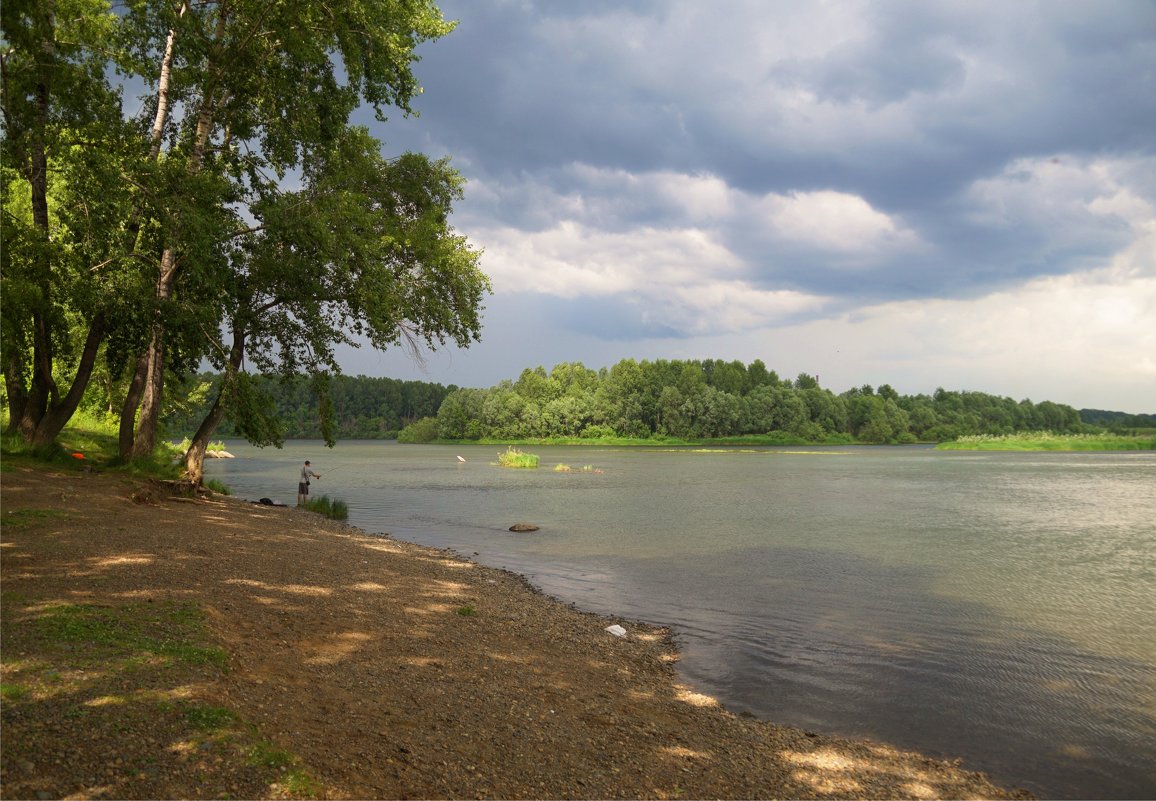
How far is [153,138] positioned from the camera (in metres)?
20.7

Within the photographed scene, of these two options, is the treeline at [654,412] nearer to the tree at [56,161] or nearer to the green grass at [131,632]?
the tree at [56,161]

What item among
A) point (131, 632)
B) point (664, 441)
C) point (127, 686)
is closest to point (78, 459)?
point (131, 632)

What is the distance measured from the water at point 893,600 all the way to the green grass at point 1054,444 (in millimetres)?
107962

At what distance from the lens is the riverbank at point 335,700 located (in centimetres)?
568

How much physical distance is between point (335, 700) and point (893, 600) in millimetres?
14993

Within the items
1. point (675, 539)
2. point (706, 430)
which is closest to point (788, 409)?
point (706, 430)

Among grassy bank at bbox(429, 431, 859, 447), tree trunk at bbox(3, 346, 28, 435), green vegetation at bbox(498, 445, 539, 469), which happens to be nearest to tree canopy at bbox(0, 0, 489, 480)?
tree trunk at bbox(3, 346, 28, 435)

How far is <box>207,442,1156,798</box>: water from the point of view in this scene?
9.93 m

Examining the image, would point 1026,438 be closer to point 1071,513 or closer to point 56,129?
point 1071,513

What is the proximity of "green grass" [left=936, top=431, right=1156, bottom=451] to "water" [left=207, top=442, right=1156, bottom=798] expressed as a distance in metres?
108

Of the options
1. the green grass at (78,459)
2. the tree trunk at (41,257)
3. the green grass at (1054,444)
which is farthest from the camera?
the green grass at (1054,444)

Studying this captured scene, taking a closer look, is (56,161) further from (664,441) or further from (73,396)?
(664,441)

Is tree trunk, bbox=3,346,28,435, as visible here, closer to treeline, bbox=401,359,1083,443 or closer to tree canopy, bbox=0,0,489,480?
tree canopy, bbox=0,0,489,480

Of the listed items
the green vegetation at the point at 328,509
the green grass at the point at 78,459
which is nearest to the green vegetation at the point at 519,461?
the green vegetation at the point at 328,509
